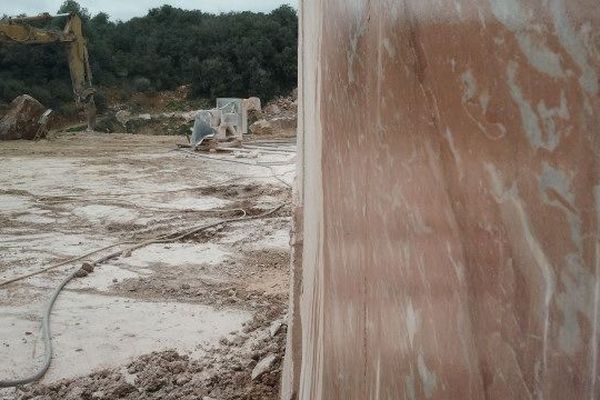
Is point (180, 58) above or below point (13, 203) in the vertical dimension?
above

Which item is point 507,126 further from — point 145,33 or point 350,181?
point 145,33

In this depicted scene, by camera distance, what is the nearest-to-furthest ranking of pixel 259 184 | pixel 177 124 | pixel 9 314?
1. pixel 9 314
2. pixel 259 184
3. pixel 177 124

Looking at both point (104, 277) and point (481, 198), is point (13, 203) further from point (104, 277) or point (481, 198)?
point (481, 198)

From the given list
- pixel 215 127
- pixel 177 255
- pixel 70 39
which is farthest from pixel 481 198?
pixel 70 39

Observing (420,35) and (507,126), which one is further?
(420,35)

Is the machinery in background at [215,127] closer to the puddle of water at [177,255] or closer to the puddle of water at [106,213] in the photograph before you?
the puddle of water at [106,213]

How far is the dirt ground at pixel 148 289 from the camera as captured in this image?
238 cm

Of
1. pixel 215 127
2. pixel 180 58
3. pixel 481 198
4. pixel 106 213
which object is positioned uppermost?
pixel 180 58

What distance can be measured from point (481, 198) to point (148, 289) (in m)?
3.31

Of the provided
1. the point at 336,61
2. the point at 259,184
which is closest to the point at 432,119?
Answer: the point at 336,61

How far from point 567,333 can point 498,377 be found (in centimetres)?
7

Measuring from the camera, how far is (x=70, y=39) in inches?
625

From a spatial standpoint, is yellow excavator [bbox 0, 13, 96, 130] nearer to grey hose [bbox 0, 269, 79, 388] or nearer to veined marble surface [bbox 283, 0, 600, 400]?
grey hose [bbox 0, 269, 79, 388]

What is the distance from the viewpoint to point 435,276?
0.46m
